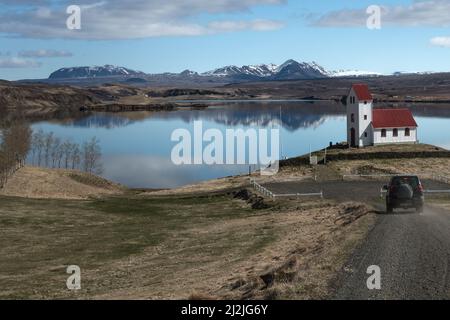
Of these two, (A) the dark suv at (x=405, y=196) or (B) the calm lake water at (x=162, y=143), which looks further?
(B) the calm lake water at (x=162, y=143)

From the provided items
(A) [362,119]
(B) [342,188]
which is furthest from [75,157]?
(B) [342,188]

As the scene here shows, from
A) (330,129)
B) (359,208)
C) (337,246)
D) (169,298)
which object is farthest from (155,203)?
(330,129)

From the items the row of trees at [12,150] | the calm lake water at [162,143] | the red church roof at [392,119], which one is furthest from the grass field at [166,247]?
the calm lake water at [162,143]

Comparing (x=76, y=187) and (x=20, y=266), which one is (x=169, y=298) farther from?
(x=76, y=187)

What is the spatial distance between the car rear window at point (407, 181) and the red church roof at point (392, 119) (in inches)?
1625

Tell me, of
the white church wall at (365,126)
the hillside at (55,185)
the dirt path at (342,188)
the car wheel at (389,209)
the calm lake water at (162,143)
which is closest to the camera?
the car wheel at (389,209)

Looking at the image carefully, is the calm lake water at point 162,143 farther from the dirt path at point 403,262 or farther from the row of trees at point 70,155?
the dirt path at point 403,262

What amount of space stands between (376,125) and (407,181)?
137 feet

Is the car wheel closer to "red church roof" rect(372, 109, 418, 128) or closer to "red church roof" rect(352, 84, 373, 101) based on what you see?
"red church roof" rect(372, 109, 418, 128)

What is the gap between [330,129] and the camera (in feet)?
469

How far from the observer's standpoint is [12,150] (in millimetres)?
69125

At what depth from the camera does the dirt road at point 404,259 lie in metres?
14.2
